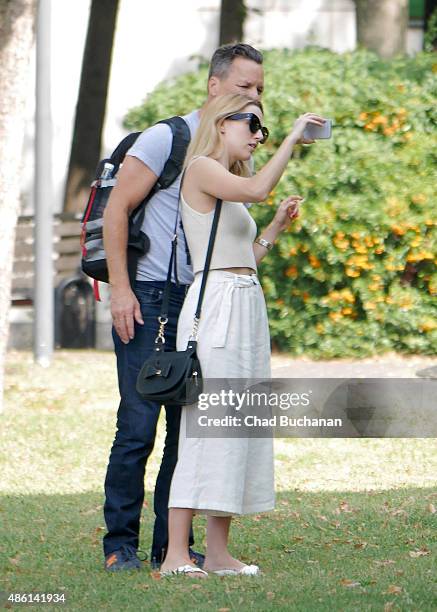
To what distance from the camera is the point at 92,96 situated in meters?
14.2

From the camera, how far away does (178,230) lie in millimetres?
4992

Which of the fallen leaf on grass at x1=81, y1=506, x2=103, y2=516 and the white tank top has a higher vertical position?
the white tank top

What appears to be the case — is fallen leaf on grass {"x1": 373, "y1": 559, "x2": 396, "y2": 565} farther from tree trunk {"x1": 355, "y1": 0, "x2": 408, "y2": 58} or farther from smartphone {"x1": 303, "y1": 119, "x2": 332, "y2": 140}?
tree trunk {"x1": 355, "y1": 0, "x2": 408, "y2": 58}

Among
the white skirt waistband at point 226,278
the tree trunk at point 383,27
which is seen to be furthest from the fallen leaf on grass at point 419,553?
the tree trunk at point 383,27

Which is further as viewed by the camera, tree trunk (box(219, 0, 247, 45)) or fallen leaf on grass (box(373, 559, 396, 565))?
tree trunk (box(219, 0, 247, 45))

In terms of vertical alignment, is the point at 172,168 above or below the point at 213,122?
below

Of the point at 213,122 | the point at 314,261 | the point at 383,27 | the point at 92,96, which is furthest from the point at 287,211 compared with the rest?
the point at 92,96

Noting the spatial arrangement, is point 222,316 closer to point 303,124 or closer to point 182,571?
point 303,124

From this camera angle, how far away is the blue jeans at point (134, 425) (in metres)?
5.02

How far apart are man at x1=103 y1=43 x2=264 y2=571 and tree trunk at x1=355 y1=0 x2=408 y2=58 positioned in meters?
8.43

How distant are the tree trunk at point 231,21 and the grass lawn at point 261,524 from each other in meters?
5.53

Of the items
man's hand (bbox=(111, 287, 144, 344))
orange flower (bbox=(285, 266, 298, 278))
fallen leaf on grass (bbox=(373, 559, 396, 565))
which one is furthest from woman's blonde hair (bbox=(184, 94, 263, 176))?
orange flower (bbox=(285, 266, 298, 278))

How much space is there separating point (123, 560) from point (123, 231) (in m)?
1.27

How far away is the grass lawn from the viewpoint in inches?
185
